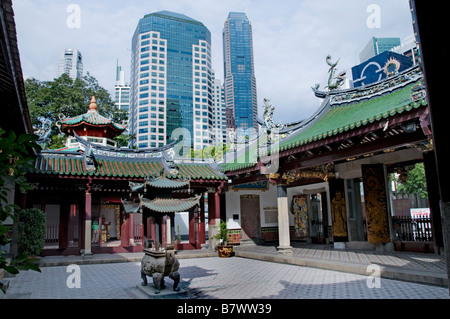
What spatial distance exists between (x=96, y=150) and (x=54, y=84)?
58.4 feet

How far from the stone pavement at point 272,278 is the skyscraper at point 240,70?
420 feet

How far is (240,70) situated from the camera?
151875mm

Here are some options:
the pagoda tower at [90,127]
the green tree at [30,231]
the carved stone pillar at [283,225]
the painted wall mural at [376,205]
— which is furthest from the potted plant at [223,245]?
the pagoda tower at [90,127]

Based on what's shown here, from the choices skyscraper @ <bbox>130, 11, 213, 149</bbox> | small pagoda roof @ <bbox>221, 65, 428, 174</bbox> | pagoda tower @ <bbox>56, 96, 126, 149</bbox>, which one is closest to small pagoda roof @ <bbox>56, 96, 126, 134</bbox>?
pagoda tower @ <bbox>56, 96, 126, 149</bbox>

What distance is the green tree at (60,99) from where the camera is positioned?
1104 inches

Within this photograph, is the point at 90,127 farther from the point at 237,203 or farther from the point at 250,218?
the point at 250,218

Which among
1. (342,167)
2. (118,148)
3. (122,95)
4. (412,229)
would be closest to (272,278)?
(412,229)

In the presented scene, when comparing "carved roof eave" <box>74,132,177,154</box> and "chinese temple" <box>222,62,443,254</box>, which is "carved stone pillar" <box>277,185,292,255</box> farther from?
"carved roof eave" <box>74,132,177,154</box>

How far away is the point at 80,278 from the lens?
10.0 meters

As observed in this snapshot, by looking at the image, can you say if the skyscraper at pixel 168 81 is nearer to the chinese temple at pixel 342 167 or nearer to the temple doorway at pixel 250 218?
the temple doorway at pixel 250 218

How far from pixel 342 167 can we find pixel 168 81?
82498 millimetres
